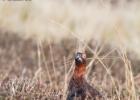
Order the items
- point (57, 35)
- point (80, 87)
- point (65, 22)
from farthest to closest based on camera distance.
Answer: point (65, 22), point (57, 35), point (80, 87)

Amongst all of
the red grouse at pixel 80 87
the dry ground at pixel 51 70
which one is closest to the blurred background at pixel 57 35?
the dry ground at pixel 51 70

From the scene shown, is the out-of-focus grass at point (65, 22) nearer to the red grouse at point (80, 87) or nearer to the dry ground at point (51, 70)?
the dry ground at point (51, 70)

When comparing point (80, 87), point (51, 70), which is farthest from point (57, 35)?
point (80, 87)

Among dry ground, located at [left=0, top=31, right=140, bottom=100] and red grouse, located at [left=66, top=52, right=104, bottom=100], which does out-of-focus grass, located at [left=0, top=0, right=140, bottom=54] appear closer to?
dry ground, located at [left=0, top=31, right=140, bottom=100]

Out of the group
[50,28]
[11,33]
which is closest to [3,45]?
[11,33]

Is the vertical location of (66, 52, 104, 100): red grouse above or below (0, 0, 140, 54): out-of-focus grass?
below

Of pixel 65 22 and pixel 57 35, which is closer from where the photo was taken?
pixel 57 35

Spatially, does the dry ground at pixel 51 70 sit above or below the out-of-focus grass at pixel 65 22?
below

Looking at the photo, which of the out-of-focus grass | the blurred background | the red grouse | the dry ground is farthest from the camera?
the out-of-focus grass

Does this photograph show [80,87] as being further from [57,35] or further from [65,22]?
[65,22]

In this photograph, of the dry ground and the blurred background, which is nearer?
the dry ground

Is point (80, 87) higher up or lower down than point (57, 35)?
lower down

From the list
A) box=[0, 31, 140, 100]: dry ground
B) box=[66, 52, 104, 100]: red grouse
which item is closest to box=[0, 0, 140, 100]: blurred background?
box=[0, 31, 140, 100]: dry ground

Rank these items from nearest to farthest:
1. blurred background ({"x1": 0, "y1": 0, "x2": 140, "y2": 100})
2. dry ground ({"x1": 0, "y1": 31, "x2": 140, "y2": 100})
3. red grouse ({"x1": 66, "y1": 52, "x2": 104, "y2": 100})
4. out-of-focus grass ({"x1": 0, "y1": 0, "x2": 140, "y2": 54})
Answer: red grouse ({"x1": 66, "y1": 52, "x2": 104, "y2": 100}) → dry ground ({"x1": 0, "y1": 31, "x2": 140, "y2": 100}) → blurred background ({"x1": 0, "y1": 0, "x2": 140, "y2": 100}) → out-of-focus grass ({"x1": 0, "y1": 0, "x2": 140, "y2": 54})
